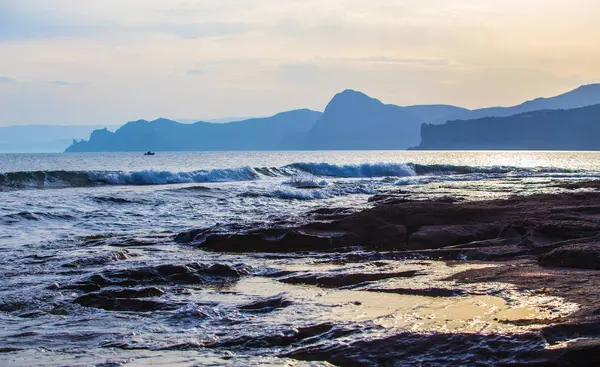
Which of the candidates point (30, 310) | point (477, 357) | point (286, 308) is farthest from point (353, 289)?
point (30, 310)

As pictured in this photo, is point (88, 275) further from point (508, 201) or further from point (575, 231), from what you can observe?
point (508, 201)

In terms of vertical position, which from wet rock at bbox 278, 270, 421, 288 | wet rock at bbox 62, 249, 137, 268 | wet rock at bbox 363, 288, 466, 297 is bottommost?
wet rock at bbox 62, 249, 137, 268

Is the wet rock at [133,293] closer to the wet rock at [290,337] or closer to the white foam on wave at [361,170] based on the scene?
the wet rock at [290,337]

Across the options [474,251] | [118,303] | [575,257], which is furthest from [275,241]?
[575,257]

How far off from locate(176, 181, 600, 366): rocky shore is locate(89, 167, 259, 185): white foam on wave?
2635 centimetres

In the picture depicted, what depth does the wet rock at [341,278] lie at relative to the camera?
352 inches

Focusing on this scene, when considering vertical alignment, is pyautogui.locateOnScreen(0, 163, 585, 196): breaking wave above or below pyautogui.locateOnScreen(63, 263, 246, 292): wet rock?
above

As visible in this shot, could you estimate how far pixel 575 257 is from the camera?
9.04 metres

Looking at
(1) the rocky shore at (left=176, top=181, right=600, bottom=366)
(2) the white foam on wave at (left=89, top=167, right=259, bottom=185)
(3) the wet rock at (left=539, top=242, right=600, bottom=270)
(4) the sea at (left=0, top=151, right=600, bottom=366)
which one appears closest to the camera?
(1) the rocky shore at (left=176, top=181, right=600, bottom=366)

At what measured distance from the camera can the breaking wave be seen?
126 feet

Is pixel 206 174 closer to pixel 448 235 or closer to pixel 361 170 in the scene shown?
pixel 361 170

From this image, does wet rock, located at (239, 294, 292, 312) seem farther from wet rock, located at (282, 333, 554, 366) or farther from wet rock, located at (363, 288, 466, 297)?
wet rock, located at (282, 333, 554, 366)

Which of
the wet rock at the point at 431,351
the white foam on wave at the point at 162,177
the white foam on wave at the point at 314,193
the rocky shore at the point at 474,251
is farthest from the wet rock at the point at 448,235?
the white foam on wave at the point at 162,177

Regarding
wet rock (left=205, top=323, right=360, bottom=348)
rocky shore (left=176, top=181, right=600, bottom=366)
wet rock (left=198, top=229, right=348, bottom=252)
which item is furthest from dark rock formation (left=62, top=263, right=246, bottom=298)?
wet rock (left=205, top=323, right=360, bottom=348)
